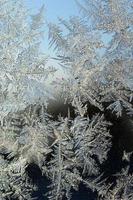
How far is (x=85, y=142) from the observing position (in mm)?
1853

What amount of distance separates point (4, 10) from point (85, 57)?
0.38 meters

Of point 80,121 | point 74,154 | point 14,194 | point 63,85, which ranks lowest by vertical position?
point 14,194

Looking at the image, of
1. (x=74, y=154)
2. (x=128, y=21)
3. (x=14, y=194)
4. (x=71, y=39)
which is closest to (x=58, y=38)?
(x=71, y=39)

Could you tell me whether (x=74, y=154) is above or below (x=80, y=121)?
below

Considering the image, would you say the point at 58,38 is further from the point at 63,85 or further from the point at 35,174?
the point at 35,174

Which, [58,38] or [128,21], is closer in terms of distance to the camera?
[58,38]

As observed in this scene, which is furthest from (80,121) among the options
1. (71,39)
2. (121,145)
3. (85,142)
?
(71,39)

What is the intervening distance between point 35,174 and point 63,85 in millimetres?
370

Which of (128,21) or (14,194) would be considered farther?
(128,21)

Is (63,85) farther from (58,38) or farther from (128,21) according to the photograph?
(128,21)

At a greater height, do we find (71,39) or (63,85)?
(71,39)

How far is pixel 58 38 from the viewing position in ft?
5.95

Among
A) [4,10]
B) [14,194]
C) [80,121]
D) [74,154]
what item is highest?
[4,10]

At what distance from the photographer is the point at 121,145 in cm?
191
